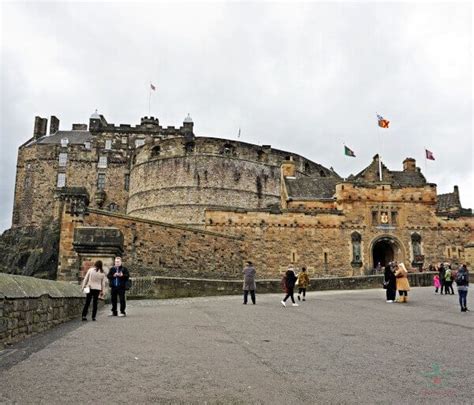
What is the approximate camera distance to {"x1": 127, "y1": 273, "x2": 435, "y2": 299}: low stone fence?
1351 cm

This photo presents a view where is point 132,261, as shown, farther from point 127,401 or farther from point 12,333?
point 127,401

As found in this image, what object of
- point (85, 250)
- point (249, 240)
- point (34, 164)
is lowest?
point (85, 250)

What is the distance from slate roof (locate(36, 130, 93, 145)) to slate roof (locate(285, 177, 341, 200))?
2446 centimetres

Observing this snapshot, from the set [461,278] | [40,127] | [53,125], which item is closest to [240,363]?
[461,278]

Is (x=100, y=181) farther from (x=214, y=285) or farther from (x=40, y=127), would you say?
(x=214, y=285)

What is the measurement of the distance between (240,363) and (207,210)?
22.7m

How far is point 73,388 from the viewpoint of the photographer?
12.1ft

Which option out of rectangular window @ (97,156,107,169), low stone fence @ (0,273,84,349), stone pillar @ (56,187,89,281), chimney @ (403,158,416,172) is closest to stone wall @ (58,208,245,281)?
stone pillar @ (56,187,89,281)

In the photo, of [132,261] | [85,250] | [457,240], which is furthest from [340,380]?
[457,240]

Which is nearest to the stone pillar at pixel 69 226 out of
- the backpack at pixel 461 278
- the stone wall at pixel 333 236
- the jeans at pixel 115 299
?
the stone wall at pixel 333 236

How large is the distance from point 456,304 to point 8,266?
31869 mm

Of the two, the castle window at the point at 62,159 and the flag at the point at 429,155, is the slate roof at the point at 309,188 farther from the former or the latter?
the castle window at the point at 62,159

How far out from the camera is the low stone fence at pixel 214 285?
13508mm

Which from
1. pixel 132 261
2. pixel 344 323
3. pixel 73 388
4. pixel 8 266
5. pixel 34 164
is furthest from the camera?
pixel 34 164
